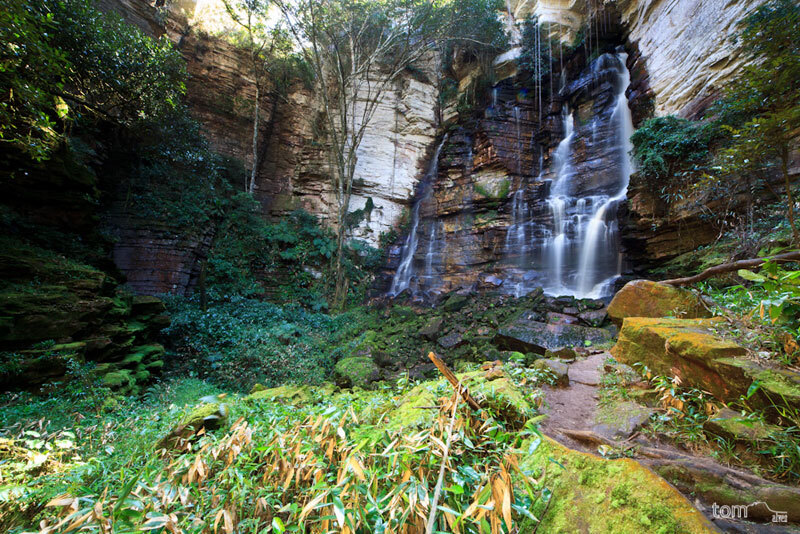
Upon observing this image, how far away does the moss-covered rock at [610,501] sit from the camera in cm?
104

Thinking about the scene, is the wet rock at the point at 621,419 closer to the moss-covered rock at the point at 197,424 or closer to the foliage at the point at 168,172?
the moss-covered rock at the point at 197,424

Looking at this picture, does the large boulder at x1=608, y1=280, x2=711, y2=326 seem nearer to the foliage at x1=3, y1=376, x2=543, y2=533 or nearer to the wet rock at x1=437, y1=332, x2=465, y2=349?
the foliage at x1=3, y1=376, x2=543, y2=533

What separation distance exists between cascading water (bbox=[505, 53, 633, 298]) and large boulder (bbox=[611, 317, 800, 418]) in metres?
7.09

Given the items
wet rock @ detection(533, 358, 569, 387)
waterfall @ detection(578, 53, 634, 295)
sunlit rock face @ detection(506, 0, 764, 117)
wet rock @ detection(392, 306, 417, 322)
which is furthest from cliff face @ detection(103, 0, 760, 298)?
wet rock @ detection(533, 358, 569, 387)

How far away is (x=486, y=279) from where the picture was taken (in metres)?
11.7

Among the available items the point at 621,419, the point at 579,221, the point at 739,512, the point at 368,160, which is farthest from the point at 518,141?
the point at 739,512

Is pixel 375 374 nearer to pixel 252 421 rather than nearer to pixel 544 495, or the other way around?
pixel 252 421

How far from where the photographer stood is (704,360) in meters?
2.08

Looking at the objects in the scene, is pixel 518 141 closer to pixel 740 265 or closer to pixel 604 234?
pixel 604 234

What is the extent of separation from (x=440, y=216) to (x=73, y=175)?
12.2 m

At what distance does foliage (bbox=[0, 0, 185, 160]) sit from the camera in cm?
433

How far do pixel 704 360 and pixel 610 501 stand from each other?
1.64 m

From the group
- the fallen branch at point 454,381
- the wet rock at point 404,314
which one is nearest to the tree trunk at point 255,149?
the wet rock at point 404,314

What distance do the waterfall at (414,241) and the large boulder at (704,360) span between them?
1071 centimetres
